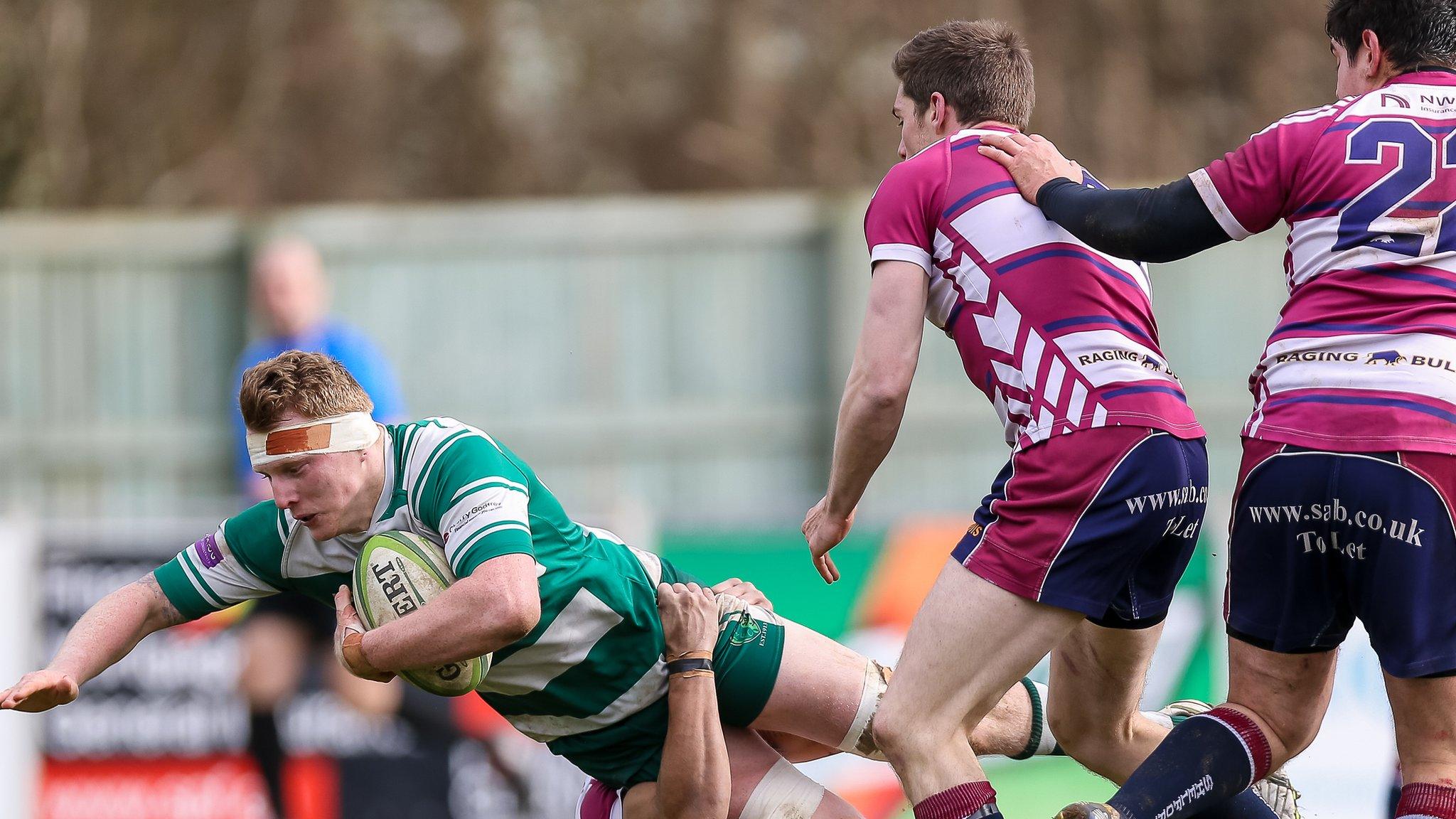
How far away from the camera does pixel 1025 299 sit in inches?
154

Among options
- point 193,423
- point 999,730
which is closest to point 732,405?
point 193,423

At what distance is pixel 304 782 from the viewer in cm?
736

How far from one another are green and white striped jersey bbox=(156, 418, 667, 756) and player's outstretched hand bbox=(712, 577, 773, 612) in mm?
288

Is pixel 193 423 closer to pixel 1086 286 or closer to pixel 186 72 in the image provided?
pixel 186 72

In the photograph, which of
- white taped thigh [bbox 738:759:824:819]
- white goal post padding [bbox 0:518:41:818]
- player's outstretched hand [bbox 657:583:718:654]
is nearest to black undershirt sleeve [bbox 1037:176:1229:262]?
player's outstretched hand [bbox 657:583:718:654]

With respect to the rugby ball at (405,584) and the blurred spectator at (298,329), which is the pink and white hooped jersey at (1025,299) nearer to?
the rugby ball at (405,584)

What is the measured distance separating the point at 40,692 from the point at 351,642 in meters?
0.79

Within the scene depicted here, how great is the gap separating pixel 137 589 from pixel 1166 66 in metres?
13.9

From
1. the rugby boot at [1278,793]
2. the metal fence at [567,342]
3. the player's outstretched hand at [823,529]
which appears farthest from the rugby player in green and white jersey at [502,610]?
the metal fence at [567,342]

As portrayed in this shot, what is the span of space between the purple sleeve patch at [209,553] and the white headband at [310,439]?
1.38 feet

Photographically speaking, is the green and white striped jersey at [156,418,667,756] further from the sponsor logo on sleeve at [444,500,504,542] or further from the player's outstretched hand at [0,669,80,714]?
the player's outstretched hand at [0,669,80,714]

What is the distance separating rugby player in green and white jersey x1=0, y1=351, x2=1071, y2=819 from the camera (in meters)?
3.82

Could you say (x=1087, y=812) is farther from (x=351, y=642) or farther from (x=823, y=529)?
(x=351, y=642)

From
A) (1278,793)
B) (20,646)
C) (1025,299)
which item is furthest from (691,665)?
(20,646)
